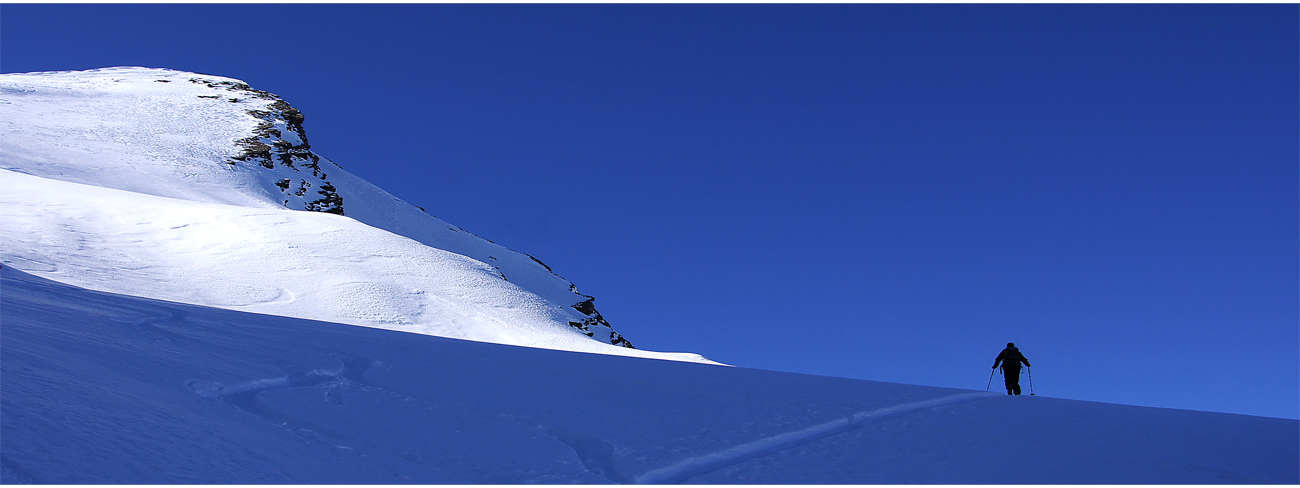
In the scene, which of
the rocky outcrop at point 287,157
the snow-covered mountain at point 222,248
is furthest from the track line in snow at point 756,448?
the rocky outcrop at point 287,157

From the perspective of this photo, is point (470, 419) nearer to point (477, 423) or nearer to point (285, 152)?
point (477, 423)

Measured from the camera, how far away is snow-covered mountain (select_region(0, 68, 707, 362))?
1289 centimetres

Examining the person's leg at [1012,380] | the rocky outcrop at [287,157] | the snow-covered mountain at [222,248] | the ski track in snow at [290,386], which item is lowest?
the ski track in snow at [290,386]

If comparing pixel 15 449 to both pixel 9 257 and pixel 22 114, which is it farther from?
pixel 22 114

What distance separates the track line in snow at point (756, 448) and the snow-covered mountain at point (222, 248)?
315 inches

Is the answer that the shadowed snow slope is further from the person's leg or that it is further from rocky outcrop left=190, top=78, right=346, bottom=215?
rocky outcrop left=190, top=78, right=346, bottom=215

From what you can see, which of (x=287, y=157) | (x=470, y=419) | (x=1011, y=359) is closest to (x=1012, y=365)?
(x=1011, y=359)

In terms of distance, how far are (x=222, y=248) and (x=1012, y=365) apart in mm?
15921

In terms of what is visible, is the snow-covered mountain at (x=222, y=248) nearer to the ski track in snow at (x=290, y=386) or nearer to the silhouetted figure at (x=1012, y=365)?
the silhouetted figure at (x=1012, y=365)

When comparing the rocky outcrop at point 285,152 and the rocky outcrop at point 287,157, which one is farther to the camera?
the rocky outcrop at point 285,152

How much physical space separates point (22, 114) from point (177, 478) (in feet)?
138

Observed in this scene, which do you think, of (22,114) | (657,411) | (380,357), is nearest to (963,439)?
(657,411)

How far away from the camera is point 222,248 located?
15781 millimetres

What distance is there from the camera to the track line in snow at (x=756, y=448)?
401cm
